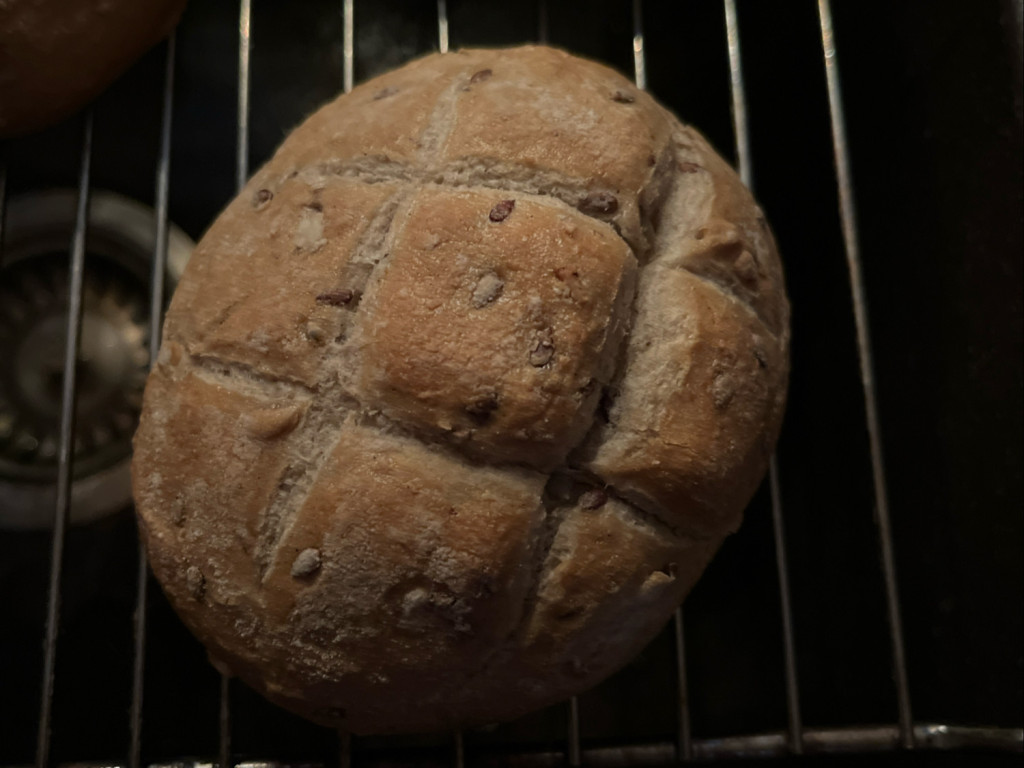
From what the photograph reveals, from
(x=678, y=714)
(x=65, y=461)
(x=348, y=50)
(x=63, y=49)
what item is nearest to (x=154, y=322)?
(x=65, y=461)

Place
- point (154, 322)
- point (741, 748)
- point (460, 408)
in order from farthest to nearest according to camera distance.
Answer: point (154, 322) < point (741, 748) < point (460, 408)

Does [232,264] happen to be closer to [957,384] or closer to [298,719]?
[298,719]

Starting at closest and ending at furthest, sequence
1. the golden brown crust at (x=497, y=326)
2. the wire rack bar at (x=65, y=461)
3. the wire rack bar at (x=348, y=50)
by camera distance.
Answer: the golden brown crust at (x=497, y=326)
the wire rack bar at (x=65, y=461)
the wire rack bar at (x=348, y=50)

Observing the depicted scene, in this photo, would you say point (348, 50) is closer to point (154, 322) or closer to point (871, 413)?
point (154, 322)

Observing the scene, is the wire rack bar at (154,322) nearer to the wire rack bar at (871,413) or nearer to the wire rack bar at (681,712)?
the wire rack bar at (681,712)

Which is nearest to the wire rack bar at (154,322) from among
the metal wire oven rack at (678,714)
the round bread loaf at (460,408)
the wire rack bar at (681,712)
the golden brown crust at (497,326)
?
the metal wire oven rack at (678,714)
